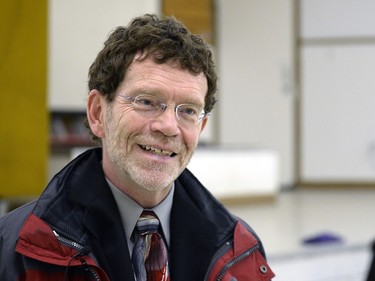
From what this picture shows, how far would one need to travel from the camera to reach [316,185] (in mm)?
15656

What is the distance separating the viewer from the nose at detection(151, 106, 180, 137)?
78.2 inches

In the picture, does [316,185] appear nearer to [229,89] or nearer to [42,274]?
[229,89]

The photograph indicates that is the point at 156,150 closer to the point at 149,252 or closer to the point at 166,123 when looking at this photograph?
the point at 166,123

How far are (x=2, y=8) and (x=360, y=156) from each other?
10.8 meters

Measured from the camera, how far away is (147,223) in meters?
2.08

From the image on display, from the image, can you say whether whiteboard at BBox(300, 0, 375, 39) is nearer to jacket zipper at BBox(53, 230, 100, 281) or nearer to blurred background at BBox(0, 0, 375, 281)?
blurred background at BBox(0, 0, 375, 281)

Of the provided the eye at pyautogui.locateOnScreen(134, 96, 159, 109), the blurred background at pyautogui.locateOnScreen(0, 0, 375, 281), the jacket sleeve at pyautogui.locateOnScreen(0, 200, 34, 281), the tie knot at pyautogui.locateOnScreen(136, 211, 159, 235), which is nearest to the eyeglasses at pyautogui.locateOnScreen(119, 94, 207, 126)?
the eye at pyautogui.locateOnScreen(134, 96, 159, 109)

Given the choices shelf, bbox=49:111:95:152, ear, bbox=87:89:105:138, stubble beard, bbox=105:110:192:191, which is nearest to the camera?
stubble beard, bbox=105:110:192:191

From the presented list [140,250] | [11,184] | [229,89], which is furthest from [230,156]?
[140,250]

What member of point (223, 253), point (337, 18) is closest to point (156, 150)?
point (223, 253)

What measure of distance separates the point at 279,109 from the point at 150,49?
13.4 m

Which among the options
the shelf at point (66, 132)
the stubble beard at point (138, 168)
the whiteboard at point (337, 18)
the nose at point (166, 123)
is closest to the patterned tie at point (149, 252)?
the stubble beard at point (138, 168)

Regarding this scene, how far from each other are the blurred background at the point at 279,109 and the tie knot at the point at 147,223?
205 inches

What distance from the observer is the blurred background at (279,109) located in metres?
8.95
